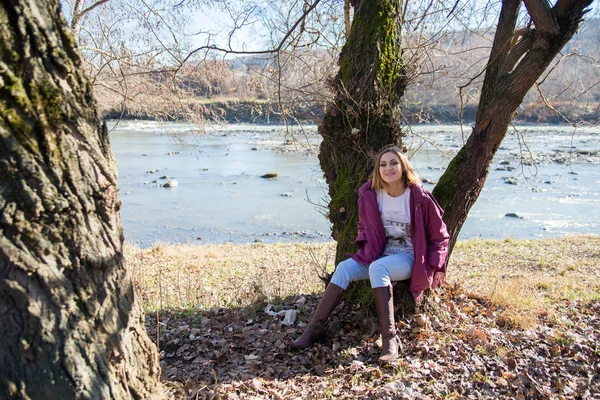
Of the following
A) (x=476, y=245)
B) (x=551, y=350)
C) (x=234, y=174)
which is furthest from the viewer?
(x=234, y=174)

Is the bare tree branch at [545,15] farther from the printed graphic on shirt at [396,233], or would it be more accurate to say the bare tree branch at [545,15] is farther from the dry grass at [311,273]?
the dry grass at [311,273]

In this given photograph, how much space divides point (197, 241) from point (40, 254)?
41.0 ft

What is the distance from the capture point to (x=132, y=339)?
103 inches

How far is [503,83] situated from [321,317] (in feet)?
8.62

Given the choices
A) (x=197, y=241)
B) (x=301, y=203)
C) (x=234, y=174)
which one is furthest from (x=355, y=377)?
(x=234, y=174)

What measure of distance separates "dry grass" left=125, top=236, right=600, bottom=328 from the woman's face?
1.88 m

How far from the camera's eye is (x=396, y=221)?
424 cm

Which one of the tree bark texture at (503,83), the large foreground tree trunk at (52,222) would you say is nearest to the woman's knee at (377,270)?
the tree bark texture at (503,83)

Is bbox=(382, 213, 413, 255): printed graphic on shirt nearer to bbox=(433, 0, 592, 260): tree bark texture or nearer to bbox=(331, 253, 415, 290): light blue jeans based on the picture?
bbox=(331, 253, 415, 290): light blue jeans

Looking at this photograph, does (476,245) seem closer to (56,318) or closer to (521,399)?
(521,399)

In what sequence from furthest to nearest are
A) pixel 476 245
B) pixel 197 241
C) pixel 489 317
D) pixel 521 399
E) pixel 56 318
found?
pixel 197 241 → pixel 476 245 → pixel 489 317 → pixel 521 399 → pixel 56 318

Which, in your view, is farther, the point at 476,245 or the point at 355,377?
the point at 476,245

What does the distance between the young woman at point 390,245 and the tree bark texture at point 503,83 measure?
661 millimetres

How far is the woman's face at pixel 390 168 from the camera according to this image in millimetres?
4148
